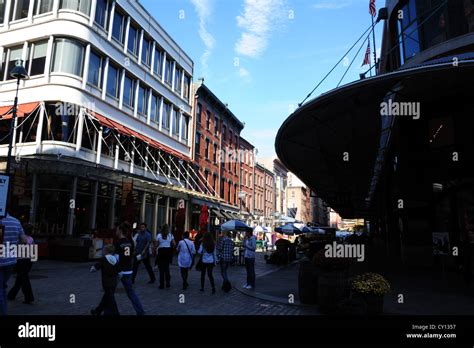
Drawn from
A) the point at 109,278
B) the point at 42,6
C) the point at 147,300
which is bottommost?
the point at 147,300

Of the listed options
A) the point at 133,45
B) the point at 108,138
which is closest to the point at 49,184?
the point at 108,138

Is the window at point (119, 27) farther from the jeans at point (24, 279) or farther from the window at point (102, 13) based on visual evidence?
the jeans at point (24, 279)

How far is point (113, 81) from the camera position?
23656 mm

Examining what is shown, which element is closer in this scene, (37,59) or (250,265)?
(250,265)

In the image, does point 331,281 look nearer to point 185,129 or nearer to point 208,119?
point 185,129

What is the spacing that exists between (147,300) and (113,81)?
1819cm

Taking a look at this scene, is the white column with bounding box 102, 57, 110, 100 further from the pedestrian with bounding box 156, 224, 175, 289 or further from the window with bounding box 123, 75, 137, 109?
the pedestrian with bounding box 156, 224, 175, 289

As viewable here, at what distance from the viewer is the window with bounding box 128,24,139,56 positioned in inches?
1006

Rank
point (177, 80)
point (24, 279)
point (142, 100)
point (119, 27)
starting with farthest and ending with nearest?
point (177, 80), point (142, 100), point (119, 27), point (24, 279)

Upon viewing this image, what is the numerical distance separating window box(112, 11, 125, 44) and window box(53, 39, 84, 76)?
402 cm

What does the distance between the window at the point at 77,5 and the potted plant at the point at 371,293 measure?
824 inches

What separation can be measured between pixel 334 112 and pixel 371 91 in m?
2.00

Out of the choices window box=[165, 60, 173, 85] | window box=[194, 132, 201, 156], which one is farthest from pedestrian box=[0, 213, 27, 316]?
window box=[194, 132, 201, 156]

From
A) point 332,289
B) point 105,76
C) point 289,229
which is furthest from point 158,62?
point 332,289
